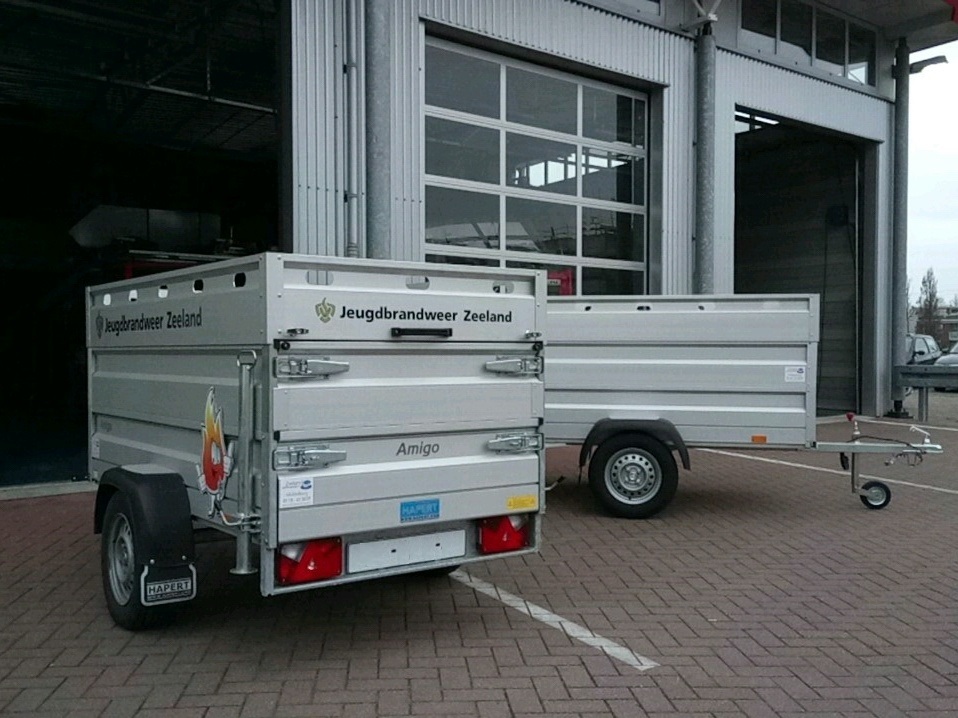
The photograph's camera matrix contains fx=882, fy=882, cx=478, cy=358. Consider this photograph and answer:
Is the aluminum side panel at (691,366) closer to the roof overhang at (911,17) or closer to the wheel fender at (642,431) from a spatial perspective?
the wheel fender at (642,431)

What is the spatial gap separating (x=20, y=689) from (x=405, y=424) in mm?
2160

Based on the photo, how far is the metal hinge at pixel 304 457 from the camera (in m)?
4.05

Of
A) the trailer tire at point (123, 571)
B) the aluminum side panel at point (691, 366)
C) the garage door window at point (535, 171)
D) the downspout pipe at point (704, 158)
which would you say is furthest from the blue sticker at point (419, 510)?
the downspout pipe at point (704, 158)

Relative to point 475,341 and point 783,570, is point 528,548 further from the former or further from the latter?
point 783,570

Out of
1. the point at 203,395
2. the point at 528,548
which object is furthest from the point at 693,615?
the point at 203,395

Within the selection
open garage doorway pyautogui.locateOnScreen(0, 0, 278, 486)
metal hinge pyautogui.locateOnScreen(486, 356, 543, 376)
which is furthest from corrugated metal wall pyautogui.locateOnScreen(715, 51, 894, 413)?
metal hinge pyautogui.locateOnScreen(486, 356, 543, 376)

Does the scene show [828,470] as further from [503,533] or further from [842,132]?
[842,132]

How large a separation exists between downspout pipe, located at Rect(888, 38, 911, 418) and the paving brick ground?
10.6 metres

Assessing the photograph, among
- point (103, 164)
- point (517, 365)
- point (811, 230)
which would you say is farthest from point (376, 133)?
point (103, 164)

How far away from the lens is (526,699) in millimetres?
3959

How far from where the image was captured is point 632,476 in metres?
7.78

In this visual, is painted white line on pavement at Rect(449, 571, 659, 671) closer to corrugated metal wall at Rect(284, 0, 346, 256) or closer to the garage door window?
corrugated metal wall at Rect(284, 0, 346, 256)

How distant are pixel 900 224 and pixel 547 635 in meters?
15.0

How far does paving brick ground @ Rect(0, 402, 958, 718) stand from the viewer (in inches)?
156
